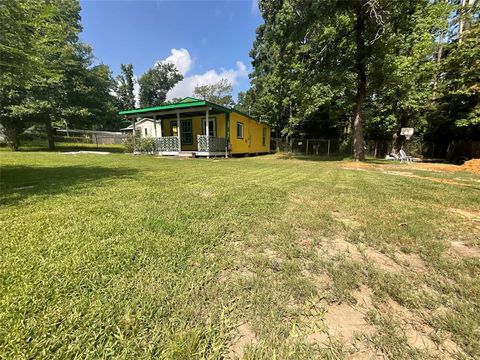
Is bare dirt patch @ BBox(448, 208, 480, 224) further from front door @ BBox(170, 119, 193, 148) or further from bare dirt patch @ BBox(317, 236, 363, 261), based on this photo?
front door @ BBox(170, 119, 193, 148)

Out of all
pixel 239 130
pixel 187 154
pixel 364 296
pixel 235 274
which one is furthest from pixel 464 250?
pixel 239 130

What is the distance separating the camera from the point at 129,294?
162 centimetres

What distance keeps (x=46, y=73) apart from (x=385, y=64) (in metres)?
14.4

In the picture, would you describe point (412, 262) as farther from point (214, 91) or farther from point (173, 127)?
point (214, 91)

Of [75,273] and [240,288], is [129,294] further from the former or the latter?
[240,288]

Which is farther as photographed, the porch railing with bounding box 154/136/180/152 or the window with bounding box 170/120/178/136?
the window with bounding box 170/120/178/136

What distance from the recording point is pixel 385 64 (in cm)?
1162

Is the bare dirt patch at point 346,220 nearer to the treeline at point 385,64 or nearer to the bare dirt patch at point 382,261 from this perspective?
the bare dirt patch at point 382,261

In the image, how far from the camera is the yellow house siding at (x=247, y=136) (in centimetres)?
1492

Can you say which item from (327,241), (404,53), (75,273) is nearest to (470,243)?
(327,241)

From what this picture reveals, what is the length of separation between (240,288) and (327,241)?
131 cm

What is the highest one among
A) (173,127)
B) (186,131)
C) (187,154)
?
(173,127)

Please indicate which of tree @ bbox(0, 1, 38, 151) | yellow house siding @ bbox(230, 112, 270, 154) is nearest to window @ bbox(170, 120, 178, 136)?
yellow house siding @ bbox(230, 112, 270, 154)

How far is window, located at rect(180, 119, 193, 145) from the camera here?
1577 cm
